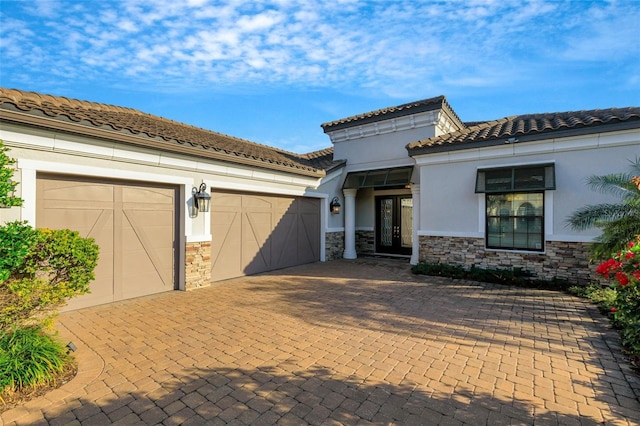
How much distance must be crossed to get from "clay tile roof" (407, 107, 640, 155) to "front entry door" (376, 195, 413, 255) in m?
3.50

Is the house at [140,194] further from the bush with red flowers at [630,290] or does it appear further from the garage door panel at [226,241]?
the bush with red flowers at [630,290]

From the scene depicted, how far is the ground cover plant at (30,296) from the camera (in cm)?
339

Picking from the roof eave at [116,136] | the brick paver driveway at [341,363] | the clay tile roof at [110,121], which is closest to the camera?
the brick paver driveway at [341,363]

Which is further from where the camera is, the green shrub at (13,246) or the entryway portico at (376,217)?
the entryway portico at (376,217)

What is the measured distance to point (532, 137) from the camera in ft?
29.0

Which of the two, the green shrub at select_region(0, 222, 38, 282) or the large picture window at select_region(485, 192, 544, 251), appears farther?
the large picture window at select_region(485, 192, 544, 251)

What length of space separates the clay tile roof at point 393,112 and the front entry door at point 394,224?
354 cm

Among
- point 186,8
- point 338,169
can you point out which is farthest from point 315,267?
point 186,8

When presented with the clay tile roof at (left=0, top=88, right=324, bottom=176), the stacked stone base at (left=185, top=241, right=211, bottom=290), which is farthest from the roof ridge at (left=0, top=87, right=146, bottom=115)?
the stacked stone base at (left=185, top=241, right=211, bottom=290)

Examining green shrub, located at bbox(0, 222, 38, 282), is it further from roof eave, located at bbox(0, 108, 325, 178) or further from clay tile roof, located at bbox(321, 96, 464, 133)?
clay tile roof, located at bbox(321, 96, 464, 133)

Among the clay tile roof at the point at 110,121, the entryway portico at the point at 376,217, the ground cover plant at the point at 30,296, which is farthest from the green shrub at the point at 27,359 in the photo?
the entryway portico at the point at 376,217

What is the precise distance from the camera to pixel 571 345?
15.6 feet

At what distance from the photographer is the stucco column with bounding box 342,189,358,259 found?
1341 centimetres

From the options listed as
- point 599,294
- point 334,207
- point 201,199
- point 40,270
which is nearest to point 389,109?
point 334,207
